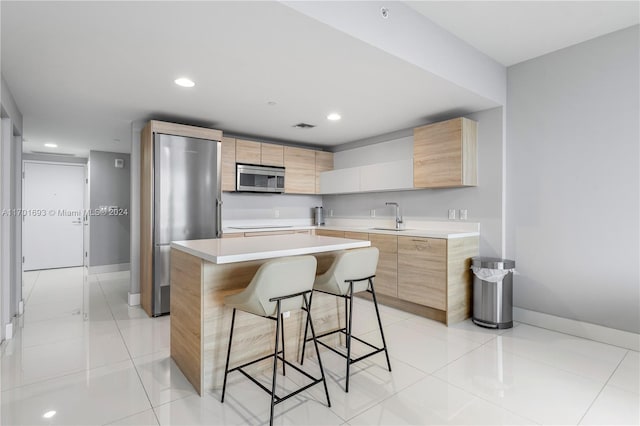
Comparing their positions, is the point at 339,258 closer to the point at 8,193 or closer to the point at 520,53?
the point at 520,53

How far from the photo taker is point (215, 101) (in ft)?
11.0

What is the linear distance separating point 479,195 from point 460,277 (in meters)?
0.96

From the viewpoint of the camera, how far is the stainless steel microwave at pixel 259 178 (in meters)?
4.61

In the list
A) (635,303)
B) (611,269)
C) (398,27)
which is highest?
(398,27)

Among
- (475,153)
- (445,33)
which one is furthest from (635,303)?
(445,33)

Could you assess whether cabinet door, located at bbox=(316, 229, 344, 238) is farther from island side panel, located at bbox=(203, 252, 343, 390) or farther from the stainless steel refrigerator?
island side panel, located at bbox=(203, 252, 343, 390)

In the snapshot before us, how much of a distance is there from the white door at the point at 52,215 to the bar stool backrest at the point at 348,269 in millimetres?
6608

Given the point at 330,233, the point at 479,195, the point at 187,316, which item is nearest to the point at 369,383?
the point at 187,316

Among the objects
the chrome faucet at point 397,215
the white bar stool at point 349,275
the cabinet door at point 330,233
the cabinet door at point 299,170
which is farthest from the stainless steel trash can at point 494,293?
the cabinet door at point 299,170

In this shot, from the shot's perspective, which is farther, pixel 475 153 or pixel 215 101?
pixel 475 153

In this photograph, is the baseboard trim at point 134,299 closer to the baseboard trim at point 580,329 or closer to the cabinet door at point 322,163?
the cabinet door at point 322,163

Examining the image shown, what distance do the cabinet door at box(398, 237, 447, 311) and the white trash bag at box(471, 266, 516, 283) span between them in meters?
0.36

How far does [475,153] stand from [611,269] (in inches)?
63.9

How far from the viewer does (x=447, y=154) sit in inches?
144
